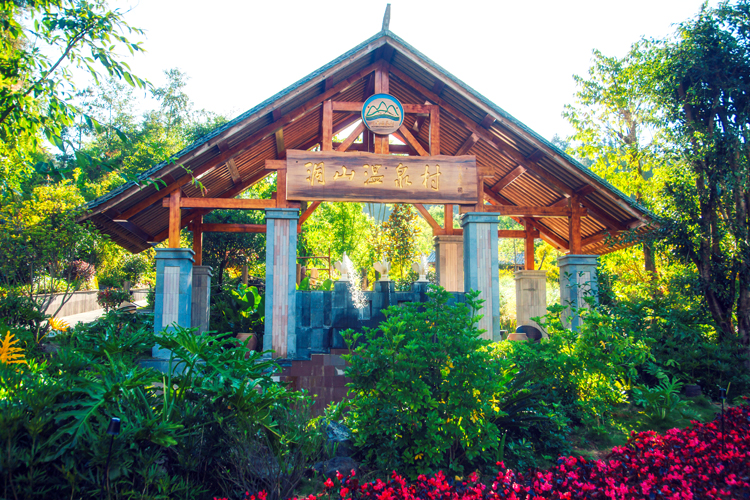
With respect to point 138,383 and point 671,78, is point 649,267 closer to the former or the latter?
point 671,78

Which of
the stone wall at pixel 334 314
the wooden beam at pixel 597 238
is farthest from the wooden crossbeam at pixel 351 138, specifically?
the wooden beam at pixel 597 238

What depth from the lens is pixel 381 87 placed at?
8.58 meters

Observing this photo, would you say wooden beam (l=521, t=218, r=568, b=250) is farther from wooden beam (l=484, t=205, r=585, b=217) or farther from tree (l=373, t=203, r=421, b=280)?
tree (l=373, t=203, r=421, b=280)

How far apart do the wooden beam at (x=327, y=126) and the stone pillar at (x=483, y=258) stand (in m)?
2.81

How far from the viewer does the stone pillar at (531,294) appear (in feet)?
42.1

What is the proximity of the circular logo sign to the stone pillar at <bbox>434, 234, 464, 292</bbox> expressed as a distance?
3.95m

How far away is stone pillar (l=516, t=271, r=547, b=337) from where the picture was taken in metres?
12.8

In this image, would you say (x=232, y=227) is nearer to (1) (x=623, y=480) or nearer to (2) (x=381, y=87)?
(2) (x=381, y=87)

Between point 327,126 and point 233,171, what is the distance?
255 centimetres

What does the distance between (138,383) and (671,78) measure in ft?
32.7

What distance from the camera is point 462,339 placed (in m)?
4.21

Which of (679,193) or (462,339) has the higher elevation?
(679,193)

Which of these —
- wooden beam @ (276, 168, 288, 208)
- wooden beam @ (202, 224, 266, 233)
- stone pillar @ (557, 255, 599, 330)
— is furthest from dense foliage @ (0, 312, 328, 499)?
wooden beam @ (202, 224, 266, 233)

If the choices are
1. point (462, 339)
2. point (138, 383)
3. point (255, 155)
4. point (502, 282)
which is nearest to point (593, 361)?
point (462, 339)
